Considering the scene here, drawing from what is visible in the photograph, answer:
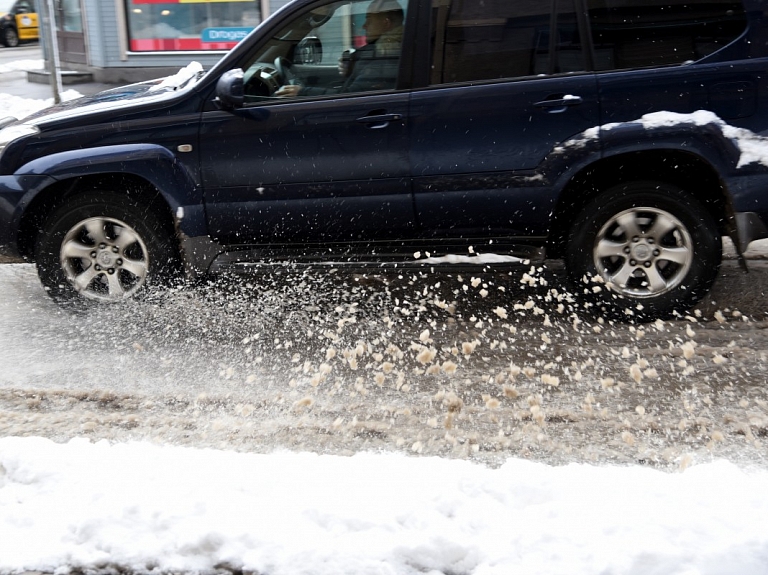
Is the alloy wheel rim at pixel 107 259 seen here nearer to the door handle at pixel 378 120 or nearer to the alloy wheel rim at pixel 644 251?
the door handle at pixel 378 120

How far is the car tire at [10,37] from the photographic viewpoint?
25302 mm

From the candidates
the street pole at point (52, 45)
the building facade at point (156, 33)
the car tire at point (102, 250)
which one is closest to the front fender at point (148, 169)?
the car tire at point (102, 250)

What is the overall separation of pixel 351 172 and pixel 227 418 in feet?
5.40

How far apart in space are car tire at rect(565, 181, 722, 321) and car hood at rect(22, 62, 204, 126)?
244 cm

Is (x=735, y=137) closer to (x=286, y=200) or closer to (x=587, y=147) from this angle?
(x=587, y=147)

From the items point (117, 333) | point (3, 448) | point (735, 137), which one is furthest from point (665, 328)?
point (3, 448)

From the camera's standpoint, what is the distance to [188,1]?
1420 cm

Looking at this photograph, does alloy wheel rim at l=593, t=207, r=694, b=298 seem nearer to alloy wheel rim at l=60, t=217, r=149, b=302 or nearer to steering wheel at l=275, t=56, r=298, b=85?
steering wheel at l=275, t=56, r=298, b=85

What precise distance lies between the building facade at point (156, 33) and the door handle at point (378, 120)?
401 inches

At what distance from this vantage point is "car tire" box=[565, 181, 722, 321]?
14.8ft

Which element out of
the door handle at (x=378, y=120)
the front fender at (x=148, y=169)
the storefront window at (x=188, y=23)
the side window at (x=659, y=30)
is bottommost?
the front fender at (x=148, y=169)

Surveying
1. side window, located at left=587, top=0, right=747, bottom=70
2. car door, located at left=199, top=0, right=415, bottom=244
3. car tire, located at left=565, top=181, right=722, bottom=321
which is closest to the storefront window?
car door, located at left=199, top=0, right=415, bottom=244

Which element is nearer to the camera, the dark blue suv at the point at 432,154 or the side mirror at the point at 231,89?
the dark blue suv at the point at 432,154

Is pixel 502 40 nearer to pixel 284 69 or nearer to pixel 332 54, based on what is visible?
pixel 332 54
